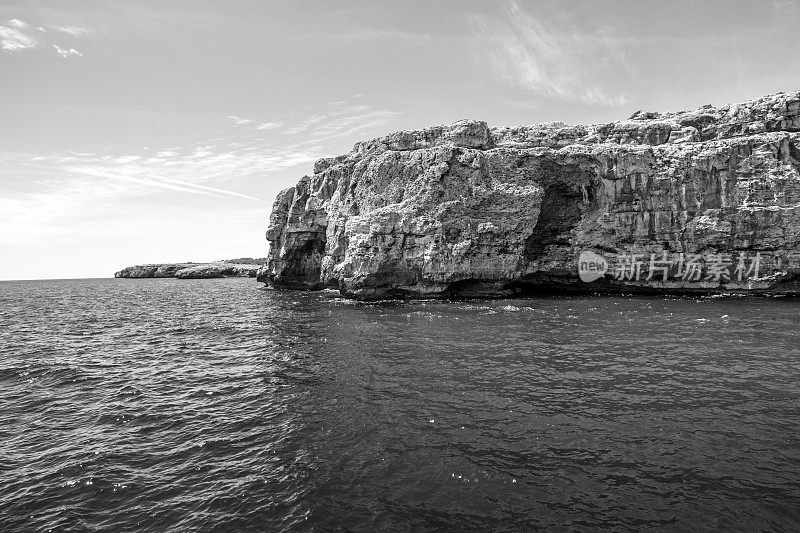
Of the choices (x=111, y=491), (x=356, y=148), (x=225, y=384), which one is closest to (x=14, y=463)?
(x=111, y=491)

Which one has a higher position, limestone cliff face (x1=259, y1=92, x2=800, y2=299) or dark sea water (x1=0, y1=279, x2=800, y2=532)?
limestone cliff face (x1=259, y1=92, x2=800, y2=299)

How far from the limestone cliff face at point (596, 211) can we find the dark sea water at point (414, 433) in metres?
23.4

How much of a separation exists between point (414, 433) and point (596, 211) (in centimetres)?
4990

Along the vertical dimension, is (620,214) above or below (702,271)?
above

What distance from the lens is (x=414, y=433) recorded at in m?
14.0

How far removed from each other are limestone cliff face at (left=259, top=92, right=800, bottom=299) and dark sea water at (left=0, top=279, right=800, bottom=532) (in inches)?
921

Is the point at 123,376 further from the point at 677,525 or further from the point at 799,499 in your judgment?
the point at 799,499

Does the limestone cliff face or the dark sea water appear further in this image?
the limestone cliff face

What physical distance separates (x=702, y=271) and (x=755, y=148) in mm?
16118

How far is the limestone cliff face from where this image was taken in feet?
156

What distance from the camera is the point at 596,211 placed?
5397 centimetres

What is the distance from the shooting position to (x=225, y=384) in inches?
805

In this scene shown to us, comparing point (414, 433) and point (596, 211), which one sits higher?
point (596, 211)

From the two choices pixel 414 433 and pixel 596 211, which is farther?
pixel 596 211
